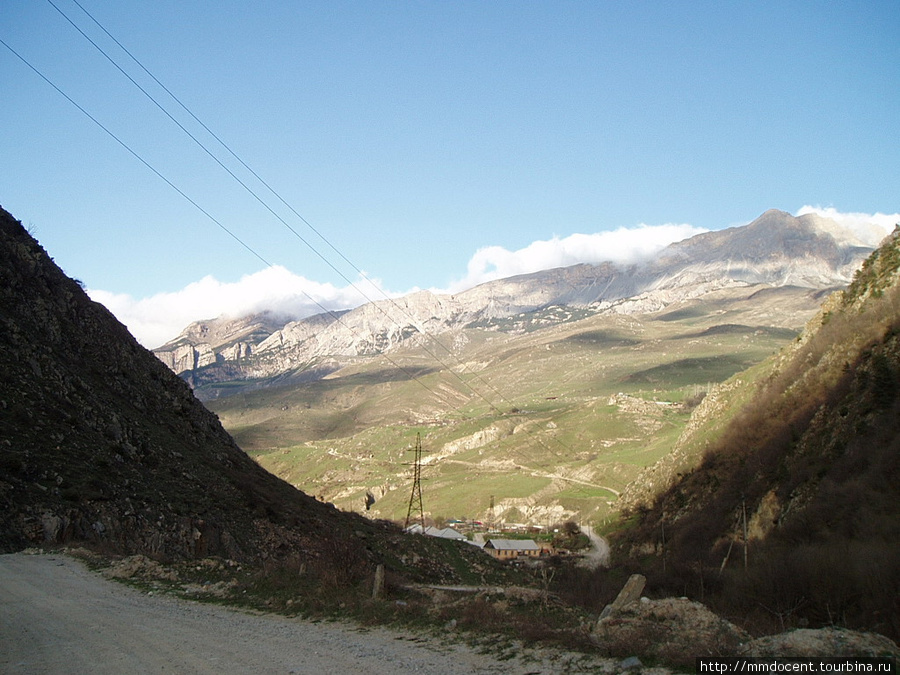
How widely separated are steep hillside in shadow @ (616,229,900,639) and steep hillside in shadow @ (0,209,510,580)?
16637 mm

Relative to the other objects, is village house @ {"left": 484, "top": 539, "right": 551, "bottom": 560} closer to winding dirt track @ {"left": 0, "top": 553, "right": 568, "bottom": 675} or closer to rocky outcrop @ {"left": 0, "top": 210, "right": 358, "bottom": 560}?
rocky outcrop @ {"left": 0, "top": 210, "right": 358, "bottom": 560}

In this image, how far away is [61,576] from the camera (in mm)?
20469

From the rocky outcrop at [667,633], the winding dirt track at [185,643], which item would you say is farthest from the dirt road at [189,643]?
the rocky outcrop at [667,633]

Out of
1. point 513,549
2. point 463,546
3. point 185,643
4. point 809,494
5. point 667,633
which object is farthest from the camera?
point 513,549

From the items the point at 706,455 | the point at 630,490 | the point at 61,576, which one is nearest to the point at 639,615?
the point at 61,576

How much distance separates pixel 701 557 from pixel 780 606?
3229 cm

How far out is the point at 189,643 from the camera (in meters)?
13.3

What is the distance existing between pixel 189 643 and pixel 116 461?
25811 millimetres

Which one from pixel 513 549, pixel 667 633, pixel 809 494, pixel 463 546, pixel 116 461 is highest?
pixel 116 461

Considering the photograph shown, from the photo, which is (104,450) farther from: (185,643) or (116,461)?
(185,643)

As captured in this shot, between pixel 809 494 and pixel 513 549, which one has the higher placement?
pixel 809 494

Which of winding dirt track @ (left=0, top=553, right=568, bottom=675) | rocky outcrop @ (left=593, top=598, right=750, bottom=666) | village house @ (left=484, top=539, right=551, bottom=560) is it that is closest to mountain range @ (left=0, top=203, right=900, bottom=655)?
rocky outcrop @ (left=593, top=598, right=750, bottom=666)

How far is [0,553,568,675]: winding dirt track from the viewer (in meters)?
11.6

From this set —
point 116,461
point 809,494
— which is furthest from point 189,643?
point 809,494
